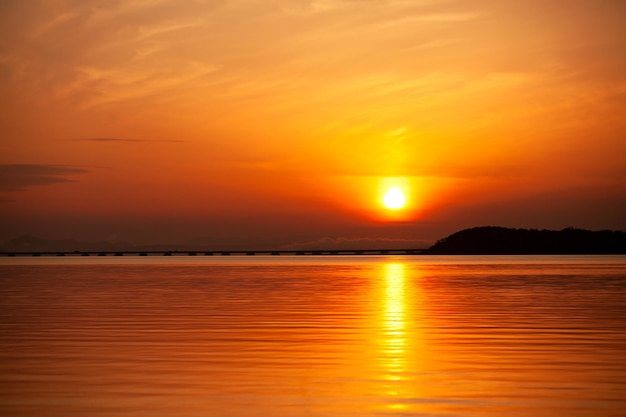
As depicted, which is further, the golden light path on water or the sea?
the golden light path on water

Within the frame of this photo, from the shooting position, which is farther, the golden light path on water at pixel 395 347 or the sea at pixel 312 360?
the golden light path on water at pixel 395 347

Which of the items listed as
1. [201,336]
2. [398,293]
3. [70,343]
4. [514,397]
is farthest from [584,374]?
[398,293]

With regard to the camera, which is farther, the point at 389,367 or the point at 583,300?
the point at 583,300

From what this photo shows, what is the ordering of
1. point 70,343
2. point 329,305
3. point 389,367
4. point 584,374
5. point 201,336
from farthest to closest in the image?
1. point 329,305
2. point 201,336
3. point 70,343
4. point 389,367
5. point 584,374

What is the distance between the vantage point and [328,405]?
15516 millimetres

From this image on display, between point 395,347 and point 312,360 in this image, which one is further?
point 395,347

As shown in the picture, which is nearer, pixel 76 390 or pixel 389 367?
pixel 76 390

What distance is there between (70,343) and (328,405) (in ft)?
40.4

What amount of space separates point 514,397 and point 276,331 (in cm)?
1360

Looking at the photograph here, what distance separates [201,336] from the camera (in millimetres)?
27328

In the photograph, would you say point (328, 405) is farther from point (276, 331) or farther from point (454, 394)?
point (276, 331)

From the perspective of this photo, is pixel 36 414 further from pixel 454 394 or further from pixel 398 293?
pixel 398 293

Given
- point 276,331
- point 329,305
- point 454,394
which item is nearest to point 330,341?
point 276,331

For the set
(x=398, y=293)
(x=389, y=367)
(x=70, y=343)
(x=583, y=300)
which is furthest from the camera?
(x=398, y=293)
